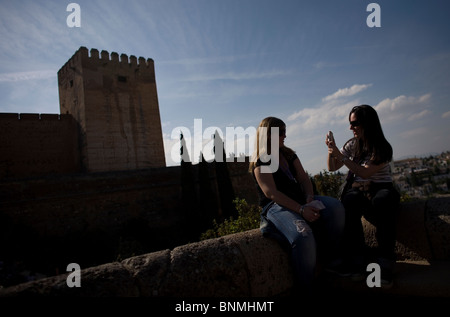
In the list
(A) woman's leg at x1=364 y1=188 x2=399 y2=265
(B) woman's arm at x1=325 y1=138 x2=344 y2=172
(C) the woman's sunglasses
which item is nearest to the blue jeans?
(A) woman's leg at x1=364 y1=188 x2=399 y2=265

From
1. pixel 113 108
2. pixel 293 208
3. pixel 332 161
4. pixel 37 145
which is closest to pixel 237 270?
pixel 293 208

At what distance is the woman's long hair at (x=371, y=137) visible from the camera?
2516 mm

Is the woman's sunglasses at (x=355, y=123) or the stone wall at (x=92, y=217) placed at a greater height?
the woman's sunglasses at (x=355, y=123)

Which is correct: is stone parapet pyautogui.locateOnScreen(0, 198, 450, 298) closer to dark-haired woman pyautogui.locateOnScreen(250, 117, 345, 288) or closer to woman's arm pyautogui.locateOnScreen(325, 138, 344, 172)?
dark-haired woman pyautogui.locateOnScreen(250, 117, 345, 288)

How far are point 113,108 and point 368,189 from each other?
17755 millimetres

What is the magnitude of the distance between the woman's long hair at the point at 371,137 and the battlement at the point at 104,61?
1783 cm

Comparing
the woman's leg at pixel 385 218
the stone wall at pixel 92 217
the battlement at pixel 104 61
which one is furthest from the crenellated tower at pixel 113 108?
the woman's leg at pixel 385 218

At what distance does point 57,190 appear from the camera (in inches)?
509

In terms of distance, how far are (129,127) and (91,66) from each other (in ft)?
13.5

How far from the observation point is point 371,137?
8.57 feet

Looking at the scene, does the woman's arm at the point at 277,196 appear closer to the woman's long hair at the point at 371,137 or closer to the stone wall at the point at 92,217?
the woman's long hair at the point at 371,137

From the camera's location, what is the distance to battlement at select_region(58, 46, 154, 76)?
669 inches

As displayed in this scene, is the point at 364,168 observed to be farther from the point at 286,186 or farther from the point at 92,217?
the point at 92,217
